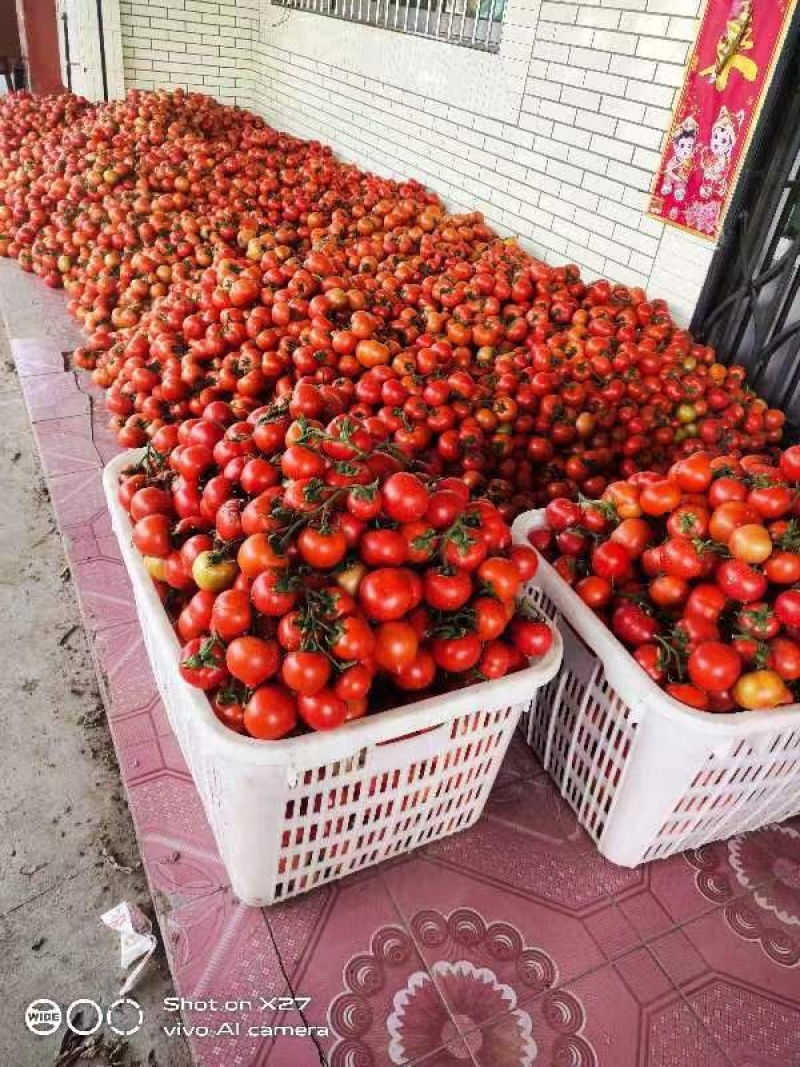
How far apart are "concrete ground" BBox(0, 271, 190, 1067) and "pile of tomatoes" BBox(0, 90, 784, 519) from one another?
833 millimetres

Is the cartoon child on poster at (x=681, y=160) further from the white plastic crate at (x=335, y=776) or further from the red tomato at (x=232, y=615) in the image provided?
the red tomato at (x=232, y=615)

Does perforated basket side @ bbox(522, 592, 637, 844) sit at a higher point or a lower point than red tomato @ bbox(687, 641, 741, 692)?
lower

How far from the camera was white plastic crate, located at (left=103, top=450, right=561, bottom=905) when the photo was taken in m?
1.57

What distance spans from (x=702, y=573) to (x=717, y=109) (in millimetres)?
2503

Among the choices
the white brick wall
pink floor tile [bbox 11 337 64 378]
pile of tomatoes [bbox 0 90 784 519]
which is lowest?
pink floor tile [bbox 11 337 64 378]

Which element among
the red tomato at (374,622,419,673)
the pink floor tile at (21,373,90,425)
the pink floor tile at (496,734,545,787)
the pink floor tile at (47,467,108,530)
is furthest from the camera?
the pink floor tile at (21,373,90,425)

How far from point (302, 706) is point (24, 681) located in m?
1.58

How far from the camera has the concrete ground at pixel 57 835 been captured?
1.76 meters

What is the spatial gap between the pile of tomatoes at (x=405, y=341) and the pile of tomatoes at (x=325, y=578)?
359 mm

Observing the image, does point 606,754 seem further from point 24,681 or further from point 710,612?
point 24,681

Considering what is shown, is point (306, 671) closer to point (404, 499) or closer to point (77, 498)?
point (404, 499)

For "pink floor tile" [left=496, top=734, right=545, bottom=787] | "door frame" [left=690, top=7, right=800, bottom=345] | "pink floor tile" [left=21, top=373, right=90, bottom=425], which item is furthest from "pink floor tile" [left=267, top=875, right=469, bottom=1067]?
"door frame" [left=690, top=7, right=800, bottom=345]

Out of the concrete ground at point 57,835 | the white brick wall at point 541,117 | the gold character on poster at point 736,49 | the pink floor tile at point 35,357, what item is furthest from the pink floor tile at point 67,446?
the gold character on poster at point 736,49

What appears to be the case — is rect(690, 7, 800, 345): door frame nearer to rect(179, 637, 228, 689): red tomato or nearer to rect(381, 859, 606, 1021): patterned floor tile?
rect(381, 859, 606, 1021): patterned floor tile
